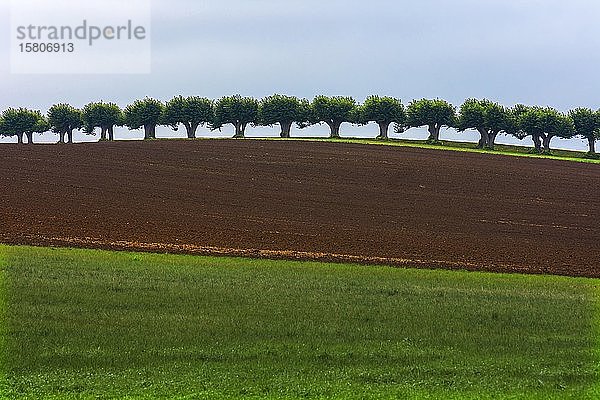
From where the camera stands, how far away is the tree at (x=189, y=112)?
16150 centimetres

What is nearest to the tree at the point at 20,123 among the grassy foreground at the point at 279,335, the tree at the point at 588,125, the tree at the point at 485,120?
the tree at the point at 485,120

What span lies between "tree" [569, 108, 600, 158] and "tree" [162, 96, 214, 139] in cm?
7310

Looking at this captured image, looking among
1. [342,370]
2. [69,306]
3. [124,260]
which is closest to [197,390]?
[342,370]

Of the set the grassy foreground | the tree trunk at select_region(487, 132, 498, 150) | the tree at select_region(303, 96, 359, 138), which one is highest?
the tree at select_region(303, 96, 359, 138)

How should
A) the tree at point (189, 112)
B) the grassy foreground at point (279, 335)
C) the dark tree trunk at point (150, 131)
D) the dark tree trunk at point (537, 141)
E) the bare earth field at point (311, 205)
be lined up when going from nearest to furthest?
the grassy foreground at point (279, 335) < the bare earth field at point (311, 205) < the dark tree trunk at point (537, 141) < the tree at point (189, 112) < the dark tree trunk at point (150, 131)

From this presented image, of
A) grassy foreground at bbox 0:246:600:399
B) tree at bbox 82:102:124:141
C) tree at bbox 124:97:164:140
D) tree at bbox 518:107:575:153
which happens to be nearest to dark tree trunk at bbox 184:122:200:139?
tree at bbox 124:97:164:140

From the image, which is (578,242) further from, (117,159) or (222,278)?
(117,159)

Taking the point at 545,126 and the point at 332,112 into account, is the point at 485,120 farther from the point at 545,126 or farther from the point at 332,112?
the point at 332,112

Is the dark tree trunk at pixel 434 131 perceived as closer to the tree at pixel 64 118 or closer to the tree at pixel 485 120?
the tree at pixel 485 120

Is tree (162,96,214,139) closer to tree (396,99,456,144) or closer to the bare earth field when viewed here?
tree (396,99,456,144)

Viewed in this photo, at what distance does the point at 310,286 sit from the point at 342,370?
11351mm

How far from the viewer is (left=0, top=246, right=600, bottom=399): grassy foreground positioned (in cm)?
1827

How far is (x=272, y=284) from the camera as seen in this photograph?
3102cm

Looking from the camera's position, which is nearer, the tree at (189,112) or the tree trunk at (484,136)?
the tree trunk at (484,136)
